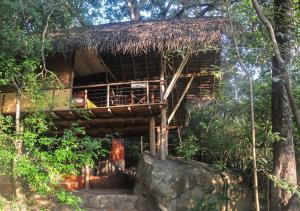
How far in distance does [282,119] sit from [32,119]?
16.5ft

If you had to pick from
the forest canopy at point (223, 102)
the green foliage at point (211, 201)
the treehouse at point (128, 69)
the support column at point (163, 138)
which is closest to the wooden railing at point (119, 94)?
the treehouse at point (128, 69)

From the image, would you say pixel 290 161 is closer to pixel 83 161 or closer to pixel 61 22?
pixel 83 161

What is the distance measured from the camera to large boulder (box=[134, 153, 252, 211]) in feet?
28.8

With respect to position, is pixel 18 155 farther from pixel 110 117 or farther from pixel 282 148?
pixel 282 148

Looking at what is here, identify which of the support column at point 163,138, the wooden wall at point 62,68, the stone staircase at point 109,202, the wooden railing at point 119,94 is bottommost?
the stone staircase at point 109,202

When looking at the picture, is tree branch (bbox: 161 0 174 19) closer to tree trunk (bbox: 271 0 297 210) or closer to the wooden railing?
the wooden railing

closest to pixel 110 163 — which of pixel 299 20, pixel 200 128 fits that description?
pixel 200 128

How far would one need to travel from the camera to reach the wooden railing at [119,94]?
32.4 ft

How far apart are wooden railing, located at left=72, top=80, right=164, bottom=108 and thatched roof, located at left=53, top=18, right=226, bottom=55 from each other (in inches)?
36.3

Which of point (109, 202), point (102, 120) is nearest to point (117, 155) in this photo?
point (102, 120)

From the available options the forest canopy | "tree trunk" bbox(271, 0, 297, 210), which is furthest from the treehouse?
"tree trunk" bbox(271, 0, 297, 210)

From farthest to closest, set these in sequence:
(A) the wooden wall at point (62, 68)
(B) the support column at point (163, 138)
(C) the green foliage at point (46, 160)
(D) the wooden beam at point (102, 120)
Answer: (D) the wooden beam at point (102, 120), (A) the wooden wall at point (62, 68), (B) the support column at point (163, 138), (C) the green foliage at point (46, 160)

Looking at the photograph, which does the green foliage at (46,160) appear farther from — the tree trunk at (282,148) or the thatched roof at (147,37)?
the tree trunk at (282,148)

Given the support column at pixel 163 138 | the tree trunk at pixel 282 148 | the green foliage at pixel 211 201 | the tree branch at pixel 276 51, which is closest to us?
the tree branch at pixel 276 51
